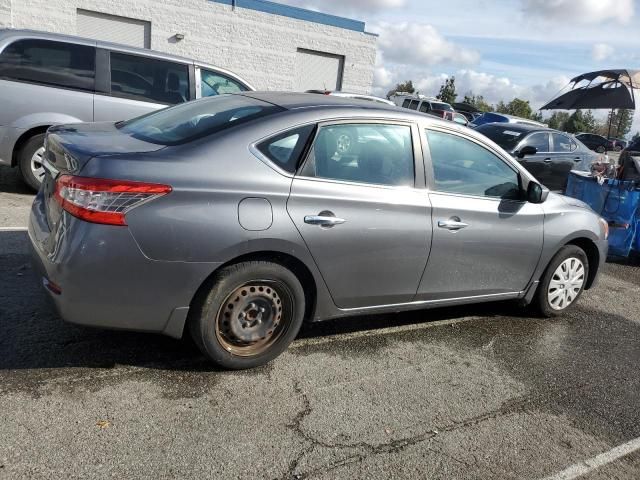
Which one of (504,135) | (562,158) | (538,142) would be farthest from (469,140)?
(562,158)

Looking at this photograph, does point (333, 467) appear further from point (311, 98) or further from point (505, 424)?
point (311, 98)

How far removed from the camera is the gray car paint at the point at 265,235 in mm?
3021

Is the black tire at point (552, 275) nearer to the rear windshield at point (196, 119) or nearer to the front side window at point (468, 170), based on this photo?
the front side window at point (468, 170)

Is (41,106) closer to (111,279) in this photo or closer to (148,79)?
(148,79)

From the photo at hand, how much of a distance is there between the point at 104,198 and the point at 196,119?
1066 millimetres

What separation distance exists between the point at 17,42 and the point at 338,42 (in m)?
17.6

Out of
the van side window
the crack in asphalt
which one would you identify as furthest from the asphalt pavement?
the van side window

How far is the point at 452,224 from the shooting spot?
4.09 metres

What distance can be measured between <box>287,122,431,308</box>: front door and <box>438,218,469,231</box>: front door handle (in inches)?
4.7

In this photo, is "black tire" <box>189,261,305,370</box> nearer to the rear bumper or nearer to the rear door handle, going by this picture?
the rear bumper

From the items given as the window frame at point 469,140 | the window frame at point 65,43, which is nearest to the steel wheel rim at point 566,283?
the window frame at point 469,140

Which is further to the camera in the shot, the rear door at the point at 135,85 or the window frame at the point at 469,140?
the rear door at the point at 135,85

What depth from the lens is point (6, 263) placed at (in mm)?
4730

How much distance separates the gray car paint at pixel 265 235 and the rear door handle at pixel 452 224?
5 centimetres
